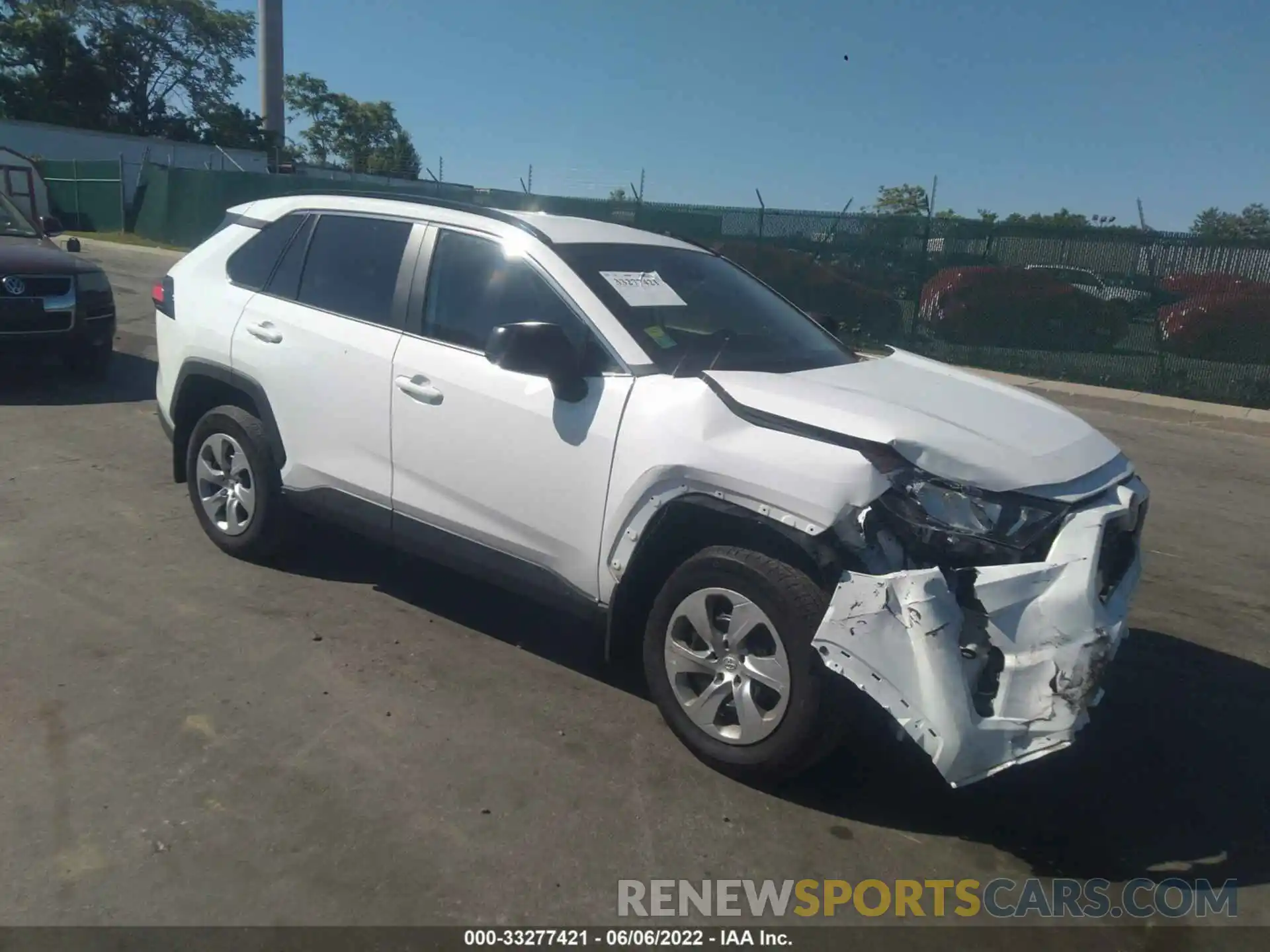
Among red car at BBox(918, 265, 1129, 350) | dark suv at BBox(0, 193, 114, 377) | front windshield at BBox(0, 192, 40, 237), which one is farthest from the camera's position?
red car at BBox(918, 265, 1129, 350)

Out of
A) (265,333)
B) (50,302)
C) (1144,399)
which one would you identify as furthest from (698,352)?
(1144,399)

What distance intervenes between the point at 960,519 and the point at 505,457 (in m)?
1.70

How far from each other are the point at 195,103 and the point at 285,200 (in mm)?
66926

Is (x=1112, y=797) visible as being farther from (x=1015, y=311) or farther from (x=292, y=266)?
(x=1015, y=311)

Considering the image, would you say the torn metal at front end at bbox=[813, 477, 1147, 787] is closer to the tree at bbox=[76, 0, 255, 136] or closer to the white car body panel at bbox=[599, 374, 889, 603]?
the white car body panel at bbox=[599, 374, 889, 603]

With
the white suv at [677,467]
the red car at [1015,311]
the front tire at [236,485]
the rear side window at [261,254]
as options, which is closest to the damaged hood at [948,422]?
the white suv at [677,467]

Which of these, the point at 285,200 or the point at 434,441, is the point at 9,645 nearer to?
the point at 434,441

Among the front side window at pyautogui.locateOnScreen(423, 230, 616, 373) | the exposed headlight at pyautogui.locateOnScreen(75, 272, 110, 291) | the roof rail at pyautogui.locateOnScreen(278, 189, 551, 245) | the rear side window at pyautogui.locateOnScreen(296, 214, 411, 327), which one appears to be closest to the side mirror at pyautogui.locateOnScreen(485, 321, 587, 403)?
the front side window at pyautogui.locateOnScreen(423, 230, 616, 373)

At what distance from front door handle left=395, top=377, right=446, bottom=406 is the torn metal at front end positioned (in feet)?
6.22

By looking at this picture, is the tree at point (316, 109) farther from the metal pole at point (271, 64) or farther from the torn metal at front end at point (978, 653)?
the torn metal at front end at point (978, 653)

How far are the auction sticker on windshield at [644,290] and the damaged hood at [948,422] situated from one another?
0.54 meters

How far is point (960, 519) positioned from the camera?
10.4 ft

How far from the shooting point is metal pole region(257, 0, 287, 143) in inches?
1864
